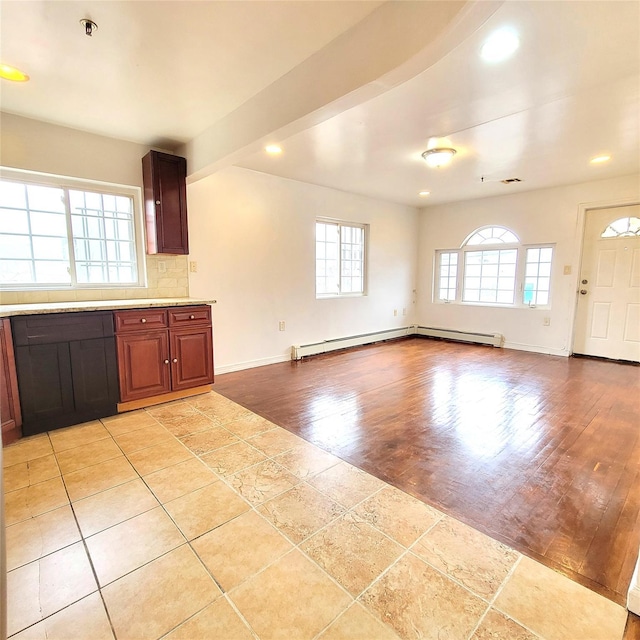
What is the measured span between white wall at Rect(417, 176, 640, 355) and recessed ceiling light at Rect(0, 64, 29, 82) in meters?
5.95

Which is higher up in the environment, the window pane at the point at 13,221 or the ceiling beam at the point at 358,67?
the ceiling beam at the point at 358,67

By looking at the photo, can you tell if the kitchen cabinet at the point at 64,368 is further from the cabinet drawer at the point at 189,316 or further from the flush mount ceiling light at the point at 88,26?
the flush mount ceiling light at the point at 88,26

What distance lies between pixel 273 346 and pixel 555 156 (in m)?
3.97

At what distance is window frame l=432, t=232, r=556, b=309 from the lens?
17.9 ft

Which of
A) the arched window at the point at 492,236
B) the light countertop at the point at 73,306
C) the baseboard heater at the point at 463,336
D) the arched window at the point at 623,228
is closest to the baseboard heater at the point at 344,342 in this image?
the baseboard heater at the point at 463,336

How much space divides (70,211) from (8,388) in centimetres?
166

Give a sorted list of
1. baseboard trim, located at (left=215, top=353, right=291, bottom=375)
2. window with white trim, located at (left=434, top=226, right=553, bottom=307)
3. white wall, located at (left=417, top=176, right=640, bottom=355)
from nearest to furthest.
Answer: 1. baseboard trim, located at (left=215, top=353, right=291, bottom=375)
2. white wall, located at (left=417, top=176, right=640, bottom=355)
3. window with white trim, located at (left=434, top=226, right=553, bottom=307)

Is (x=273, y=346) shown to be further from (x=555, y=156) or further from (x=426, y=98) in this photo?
(x=555, y=156)

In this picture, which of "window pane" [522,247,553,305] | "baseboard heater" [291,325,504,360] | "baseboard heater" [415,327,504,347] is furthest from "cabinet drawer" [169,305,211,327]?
"window pane" [522,247,553,305]

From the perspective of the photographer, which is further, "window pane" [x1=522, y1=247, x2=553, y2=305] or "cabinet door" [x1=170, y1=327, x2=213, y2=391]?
"window pane" [x1=522, y1=247, x2=553, y2=305]

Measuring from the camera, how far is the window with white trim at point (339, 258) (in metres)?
5.30

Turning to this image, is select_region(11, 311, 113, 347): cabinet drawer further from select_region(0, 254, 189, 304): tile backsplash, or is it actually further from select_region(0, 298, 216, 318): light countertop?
select_region(0, 254, 189, 304): tile backsplash

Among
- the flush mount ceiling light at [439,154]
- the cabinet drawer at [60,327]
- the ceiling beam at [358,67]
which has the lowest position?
the cabinet drawer at [60,327]

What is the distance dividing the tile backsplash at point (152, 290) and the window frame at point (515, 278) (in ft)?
15.8
